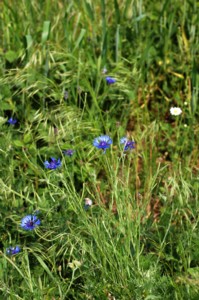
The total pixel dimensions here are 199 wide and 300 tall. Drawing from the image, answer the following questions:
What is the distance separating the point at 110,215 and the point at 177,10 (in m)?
1.69

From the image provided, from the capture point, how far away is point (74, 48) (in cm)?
321

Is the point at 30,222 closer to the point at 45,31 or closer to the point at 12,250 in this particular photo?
the point at 12,250

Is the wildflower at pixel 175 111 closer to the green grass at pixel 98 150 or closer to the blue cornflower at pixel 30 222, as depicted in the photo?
the green grass at pixel 98 150

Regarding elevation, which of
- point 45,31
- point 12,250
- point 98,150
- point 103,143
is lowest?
point 12,250

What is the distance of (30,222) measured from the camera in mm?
2357

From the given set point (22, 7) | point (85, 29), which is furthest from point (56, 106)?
point (22, 7)

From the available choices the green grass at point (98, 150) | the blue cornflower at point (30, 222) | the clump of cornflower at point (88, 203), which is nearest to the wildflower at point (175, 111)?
the green grass at point (98, 150)

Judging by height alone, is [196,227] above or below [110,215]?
below

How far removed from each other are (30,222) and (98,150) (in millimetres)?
543

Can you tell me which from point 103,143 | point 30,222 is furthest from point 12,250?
point 103,143

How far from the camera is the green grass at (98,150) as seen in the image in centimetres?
218

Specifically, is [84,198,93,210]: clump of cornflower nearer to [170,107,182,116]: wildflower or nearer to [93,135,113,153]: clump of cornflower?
[93,135,113,153]: clump of cornflower

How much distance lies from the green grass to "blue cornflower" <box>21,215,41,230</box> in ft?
0.13

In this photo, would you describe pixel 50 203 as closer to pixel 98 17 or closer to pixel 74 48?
pixel 74 48
